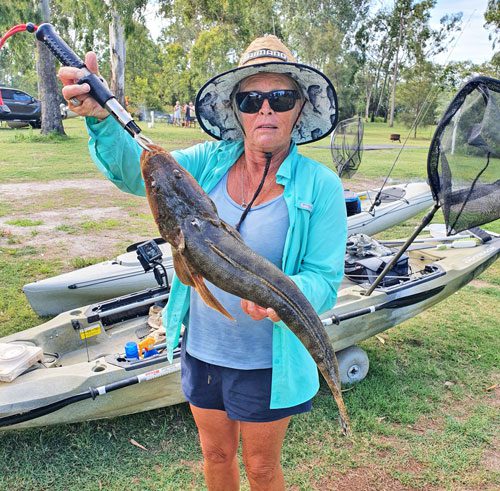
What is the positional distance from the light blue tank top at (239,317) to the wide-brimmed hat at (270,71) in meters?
0.42

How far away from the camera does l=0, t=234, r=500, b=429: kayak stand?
3.60 m

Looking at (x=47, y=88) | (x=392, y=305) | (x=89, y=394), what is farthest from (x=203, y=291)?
(x=47, y=88)

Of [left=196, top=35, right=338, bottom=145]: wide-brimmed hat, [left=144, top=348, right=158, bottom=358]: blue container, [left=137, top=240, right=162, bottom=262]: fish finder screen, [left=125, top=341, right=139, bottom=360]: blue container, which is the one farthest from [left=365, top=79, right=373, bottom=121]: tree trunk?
[left=196, top=35, right=338, bottom=145]: wide-brimmed hat

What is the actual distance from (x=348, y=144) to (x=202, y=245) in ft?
24.3

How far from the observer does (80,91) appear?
184 cm

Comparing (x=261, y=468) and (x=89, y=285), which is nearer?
(x=261, y=468)

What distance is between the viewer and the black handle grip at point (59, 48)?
74.4 inches

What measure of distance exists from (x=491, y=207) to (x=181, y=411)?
133 inches

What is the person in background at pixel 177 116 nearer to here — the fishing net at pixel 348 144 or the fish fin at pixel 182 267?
the fishing net at pixel 348 144

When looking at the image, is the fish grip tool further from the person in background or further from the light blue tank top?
the person in background

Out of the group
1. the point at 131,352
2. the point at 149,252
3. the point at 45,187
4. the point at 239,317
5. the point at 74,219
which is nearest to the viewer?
the point at 239,317

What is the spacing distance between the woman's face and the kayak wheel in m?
3.01

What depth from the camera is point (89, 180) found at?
14883 millimetres

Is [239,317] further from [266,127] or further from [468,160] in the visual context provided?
[468,160]
